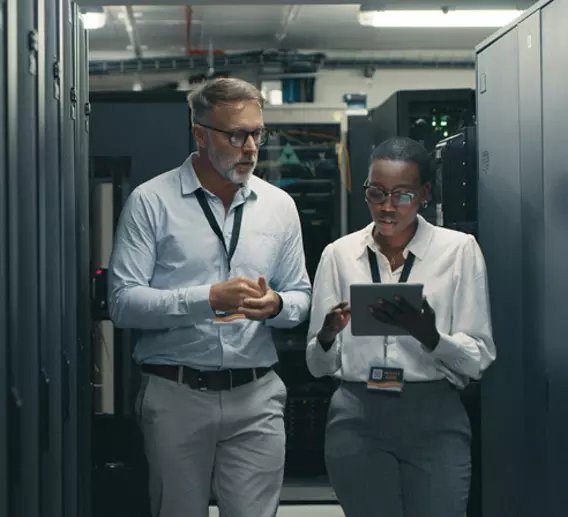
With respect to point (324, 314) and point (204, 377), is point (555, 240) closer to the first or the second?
point (324, 314)

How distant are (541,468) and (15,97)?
1943 mm

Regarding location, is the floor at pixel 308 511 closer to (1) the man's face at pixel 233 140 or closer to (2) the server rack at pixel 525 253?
(2) the server rack at pixel 525 253

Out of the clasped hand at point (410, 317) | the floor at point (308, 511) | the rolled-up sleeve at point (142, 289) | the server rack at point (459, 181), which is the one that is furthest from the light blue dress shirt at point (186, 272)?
the floor at point (308, 511)

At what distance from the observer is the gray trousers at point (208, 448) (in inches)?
95.7

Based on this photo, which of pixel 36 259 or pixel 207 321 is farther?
pixel 207 321

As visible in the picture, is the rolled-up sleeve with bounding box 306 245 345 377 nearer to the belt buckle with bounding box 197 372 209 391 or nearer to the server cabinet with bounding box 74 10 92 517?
the belt buckle with bounding box 197 372 209 391

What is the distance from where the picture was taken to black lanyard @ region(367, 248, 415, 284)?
95.9 inches

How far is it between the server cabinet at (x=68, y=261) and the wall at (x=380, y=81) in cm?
673

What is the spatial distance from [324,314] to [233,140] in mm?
567

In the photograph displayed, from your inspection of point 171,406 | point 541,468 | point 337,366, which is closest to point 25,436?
point 171,406

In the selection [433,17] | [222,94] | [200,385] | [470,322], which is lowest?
[200,385]

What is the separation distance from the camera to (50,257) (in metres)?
2.16

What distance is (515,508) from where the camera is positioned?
2.95 metres

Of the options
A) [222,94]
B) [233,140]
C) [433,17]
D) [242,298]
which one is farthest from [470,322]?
[433,17]
